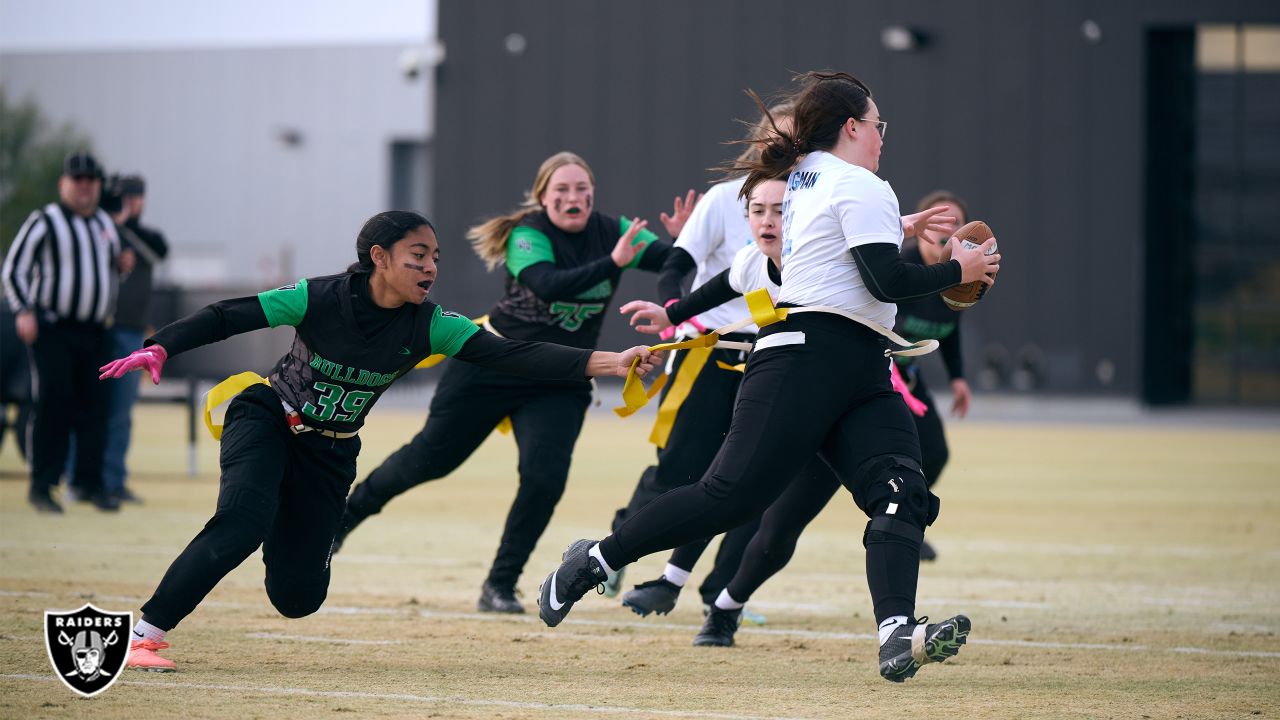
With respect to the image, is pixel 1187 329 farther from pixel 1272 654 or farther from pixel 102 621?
pixel 102 621

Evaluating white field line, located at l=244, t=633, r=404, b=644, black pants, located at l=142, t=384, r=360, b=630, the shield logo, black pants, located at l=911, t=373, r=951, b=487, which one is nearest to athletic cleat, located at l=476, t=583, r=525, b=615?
white field line, located at l=244, t=633, r=404, b=644

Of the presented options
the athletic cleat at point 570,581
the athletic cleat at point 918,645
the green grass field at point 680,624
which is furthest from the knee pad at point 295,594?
the athletic cleat at point 918,645

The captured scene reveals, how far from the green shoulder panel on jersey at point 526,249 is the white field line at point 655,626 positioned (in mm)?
1602

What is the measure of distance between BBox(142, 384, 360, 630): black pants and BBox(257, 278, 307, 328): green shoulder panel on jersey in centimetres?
37

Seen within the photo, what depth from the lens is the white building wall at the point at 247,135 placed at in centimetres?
4962

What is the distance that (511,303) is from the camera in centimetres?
803

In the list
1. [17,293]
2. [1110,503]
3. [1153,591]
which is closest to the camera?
[1153,591]

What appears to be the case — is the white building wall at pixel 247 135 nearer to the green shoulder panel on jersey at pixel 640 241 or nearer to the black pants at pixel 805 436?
the green shoulder panel on jersey at pixel 640 241

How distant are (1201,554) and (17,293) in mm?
7898

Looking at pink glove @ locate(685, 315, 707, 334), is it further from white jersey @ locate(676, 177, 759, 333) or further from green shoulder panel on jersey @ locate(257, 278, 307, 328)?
green shoulder panel on jersey @ locate(257, 278, 307, 328)

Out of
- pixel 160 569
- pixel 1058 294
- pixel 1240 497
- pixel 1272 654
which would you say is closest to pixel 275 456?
pixel 160 569

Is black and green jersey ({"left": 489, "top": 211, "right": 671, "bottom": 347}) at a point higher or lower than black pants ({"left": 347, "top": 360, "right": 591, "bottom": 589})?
higher

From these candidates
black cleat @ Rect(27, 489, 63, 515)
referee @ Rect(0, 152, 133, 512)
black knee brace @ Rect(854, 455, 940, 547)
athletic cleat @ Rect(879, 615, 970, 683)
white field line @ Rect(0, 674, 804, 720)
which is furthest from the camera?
black cleat @ Rect(27, 489, 63, 515)

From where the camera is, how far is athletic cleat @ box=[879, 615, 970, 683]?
5.11 m
